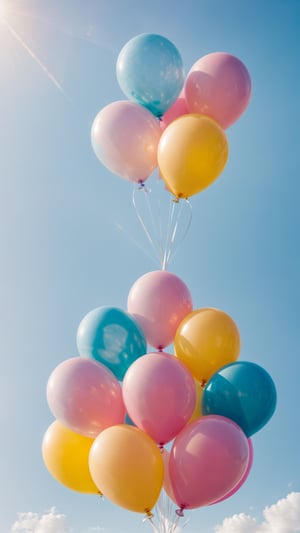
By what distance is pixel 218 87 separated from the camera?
14.5 ft

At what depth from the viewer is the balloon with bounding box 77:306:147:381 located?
12.5 feet

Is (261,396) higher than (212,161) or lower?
lower

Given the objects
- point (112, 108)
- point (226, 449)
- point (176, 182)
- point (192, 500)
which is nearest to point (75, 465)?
point (192, 500)

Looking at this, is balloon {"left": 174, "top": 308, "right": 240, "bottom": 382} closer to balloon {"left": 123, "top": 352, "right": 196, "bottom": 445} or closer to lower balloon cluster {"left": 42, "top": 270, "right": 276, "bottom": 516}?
lower balloon cluster {"left": 42, "top": 270, "right": 276, "bottom": 516}

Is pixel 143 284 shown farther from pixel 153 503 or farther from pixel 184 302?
pixel 153 503

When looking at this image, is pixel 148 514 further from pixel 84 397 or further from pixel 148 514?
pixel 84 397

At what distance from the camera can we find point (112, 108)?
14.4 feet

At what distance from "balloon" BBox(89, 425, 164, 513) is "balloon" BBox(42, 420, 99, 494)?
394 millimetres

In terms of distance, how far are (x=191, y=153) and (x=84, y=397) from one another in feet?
6.96

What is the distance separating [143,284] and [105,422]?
1.22 meters

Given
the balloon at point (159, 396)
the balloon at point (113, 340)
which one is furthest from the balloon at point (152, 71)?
the balloon at point (159, 396)

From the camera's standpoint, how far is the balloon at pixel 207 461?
10.5 feet

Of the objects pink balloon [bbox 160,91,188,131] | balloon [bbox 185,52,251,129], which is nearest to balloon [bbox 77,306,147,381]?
pink balloon [bbox 160,91,188,131]

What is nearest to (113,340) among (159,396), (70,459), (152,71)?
(159,396)
